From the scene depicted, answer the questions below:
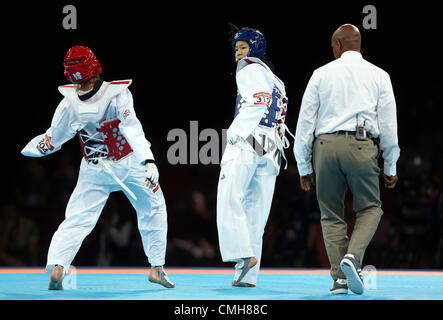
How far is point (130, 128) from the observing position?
409 cm

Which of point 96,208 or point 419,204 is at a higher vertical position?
point 96,208

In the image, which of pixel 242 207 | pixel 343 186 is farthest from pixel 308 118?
pixel 242 207

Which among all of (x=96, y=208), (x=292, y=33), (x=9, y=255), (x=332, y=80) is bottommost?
(x=9, y=255)

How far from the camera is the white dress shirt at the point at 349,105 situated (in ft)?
12.0

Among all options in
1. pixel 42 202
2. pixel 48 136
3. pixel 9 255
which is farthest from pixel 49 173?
pixel 48 136

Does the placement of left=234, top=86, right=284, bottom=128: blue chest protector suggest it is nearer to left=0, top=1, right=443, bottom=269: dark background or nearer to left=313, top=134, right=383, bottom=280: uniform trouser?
left=313, top=134, right=383, bottom=280: uniform trouser

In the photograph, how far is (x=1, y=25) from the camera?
297 inches

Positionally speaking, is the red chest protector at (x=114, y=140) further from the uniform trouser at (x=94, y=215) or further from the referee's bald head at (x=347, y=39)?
the referee's bald head at (x=347, y=39)

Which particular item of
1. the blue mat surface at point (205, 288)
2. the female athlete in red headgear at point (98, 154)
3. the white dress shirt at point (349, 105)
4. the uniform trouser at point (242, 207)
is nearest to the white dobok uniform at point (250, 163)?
the uniform trouser at point (242, 207)

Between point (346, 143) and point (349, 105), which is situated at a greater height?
point (349, 105)

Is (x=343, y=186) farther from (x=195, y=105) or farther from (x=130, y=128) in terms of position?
(x=195, y=105)

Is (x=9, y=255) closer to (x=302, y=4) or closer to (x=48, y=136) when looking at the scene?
(x=48, y=136)

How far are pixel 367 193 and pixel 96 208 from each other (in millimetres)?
1712

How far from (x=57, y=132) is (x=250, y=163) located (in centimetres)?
127
